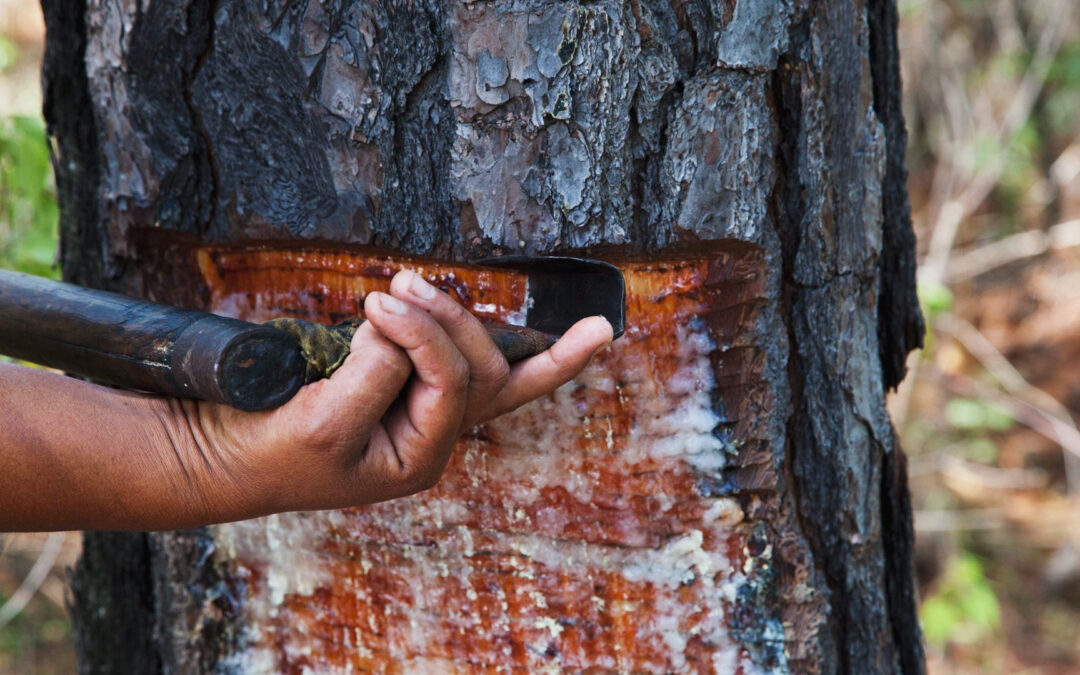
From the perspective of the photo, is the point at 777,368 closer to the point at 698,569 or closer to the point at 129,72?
the point at 698,569

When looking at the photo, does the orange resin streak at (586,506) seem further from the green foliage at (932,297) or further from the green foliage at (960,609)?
the green foliage at (960,609)

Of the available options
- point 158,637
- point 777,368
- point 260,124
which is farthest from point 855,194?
point 158,637

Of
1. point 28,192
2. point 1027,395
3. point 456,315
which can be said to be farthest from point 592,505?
point 1027,395

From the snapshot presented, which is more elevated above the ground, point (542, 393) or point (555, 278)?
point (555, 278)

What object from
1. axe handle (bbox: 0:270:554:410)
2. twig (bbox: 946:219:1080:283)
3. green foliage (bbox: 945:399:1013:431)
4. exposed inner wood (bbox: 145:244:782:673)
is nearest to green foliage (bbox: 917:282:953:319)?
twig (bbox: 946:219:1080:283)

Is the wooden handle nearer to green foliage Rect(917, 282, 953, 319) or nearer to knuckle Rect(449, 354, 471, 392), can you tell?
knuckle Rect(449, 354, 471, 392)

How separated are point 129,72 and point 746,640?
51.1 inches

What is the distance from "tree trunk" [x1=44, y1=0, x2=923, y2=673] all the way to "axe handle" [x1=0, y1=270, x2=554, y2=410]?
229 mm

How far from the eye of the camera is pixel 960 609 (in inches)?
151

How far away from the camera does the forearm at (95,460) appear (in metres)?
1.04

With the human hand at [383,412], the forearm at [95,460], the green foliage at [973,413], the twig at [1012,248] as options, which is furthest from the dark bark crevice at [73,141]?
the green foliage at [973,413]

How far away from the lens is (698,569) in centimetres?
133

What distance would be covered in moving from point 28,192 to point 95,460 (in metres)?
1.23

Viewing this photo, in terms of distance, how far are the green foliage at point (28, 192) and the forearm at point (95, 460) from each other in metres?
0.88
